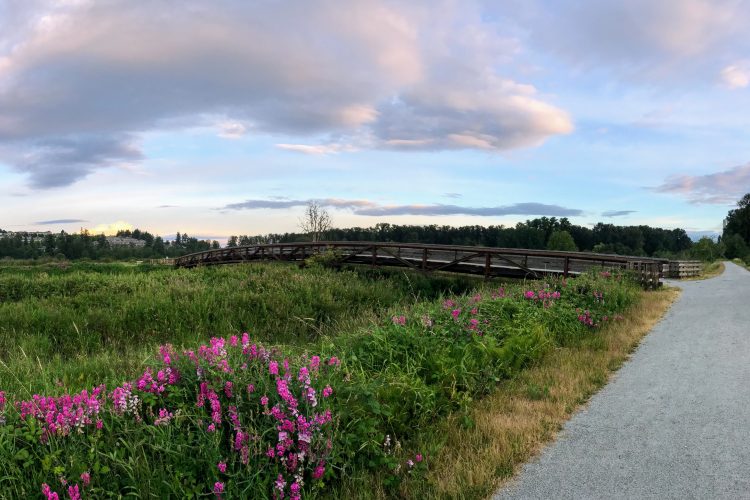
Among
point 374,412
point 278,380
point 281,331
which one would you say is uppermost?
point 278,380

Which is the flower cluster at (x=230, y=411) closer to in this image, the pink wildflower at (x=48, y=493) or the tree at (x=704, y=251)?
the pink wildflower at (x=48, y=493)

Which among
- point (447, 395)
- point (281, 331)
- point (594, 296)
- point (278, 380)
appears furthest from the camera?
point (281, 331)

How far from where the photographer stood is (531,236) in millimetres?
120562

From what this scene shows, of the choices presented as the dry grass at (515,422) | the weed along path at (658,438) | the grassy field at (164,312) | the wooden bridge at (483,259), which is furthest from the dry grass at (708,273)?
the dry grass at (515,422)

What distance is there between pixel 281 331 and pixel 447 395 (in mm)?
7881

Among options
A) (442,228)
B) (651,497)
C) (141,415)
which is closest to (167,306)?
(141,415)

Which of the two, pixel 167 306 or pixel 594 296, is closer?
pixel 594 296

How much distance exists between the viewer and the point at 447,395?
503 cm

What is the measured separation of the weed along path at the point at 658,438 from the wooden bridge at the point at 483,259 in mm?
10555

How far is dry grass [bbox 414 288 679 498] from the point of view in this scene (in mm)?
3387

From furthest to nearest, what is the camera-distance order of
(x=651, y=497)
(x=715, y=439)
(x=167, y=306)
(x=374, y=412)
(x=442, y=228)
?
(x=442, y=228) → (x=167, y=306) → (x=715, y=439) → (x=374, y=412) → (x=651, y=497)

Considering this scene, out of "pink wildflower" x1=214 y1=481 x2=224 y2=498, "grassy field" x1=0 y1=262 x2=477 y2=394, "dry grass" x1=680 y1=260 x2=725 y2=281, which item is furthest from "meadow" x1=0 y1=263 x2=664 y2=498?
"dry grass" x1=680 y1=260 x2=725 y2=281

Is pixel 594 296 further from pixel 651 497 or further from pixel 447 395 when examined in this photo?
pixel 651 497

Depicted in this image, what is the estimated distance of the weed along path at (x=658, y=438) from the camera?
134 inches
